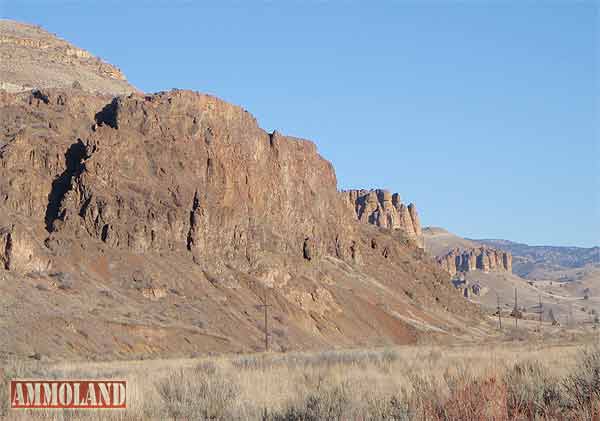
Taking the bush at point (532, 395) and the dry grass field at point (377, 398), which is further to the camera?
the bush at point (532, 395)

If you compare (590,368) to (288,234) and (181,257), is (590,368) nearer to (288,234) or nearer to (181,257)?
(181,257)

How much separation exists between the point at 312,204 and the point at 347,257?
9269 millimetres

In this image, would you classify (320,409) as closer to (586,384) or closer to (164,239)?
(586,384)

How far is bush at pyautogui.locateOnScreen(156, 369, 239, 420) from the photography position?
575 inches

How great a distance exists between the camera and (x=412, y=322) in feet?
319

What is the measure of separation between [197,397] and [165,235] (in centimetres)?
6388

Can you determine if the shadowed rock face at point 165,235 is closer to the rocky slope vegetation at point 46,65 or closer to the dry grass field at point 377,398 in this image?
the dry grass field at point 377,398

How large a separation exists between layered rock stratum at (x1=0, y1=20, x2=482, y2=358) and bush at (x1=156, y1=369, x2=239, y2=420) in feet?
124

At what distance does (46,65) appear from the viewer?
14838 centimetres

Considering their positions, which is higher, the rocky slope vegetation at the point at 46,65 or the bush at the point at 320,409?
the rocky slope vegetation at the point at 46,65

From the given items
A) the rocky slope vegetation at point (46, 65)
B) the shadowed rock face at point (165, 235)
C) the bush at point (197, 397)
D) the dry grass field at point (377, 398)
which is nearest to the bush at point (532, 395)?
the dry grass field at point (377, 398)

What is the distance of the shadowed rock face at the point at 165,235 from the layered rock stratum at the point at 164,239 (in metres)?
0.15

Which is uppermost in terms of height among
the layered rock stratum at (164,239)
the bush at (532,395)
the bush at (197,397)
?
the layered rock stratum at (164,239)

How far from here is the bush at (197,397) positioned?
14.6 m
